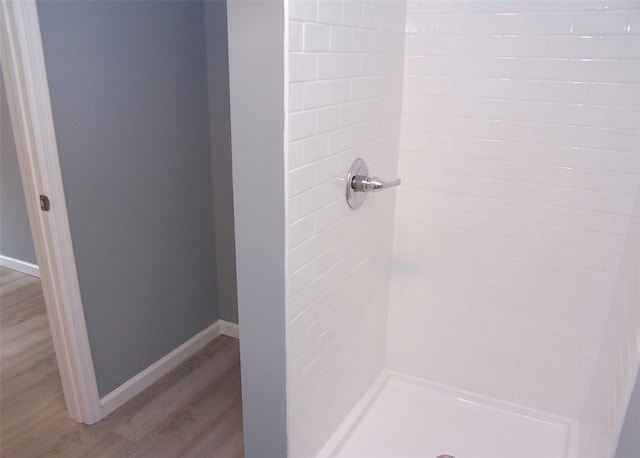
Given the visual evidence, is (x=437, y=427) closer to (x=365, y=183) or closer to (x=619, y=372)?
(x=619, y=372)

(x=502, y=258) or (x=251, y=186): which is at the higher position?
(x=251, y=186)

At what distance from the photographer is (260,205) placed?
113cm

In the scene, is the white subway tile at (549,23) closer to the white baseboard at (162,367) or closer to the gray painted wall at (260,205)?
the gray painted wall at (260,205)

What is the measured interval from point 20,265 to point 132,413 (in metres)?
1.83

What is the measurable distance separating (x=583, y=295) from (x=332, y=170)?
100 centimetres

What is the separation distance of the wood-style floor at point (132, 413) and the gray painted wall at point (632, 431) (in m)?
1.33

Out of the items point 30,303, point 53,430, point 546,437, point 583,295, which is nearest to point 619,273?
point 583,295

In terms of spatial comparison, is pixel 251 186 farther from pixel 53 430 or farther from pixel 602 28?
pixel 53 430

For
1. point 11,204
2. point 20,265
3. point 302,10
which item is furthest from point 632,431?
point 20,265

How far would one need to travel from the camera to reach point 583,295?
1654mm

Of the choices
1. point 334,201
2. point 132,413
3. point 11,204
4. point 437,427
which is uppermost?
point 334,201

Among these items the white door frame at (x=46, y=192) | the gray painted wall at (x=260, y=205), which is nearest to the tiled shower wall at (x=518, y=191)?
the gray painted wall at (x=260, y=205)

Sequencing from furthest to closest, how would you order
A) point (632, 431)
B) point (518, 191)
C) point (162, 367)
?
point (162, 367), point (518, 191), point (632, 431)

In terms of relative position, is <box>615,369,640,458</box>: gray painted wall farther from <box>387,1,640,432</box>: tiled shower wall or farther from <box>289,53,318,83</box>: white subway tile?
<box>289,53,318,83</box>: white subway tile
